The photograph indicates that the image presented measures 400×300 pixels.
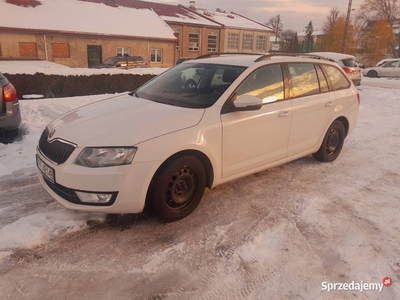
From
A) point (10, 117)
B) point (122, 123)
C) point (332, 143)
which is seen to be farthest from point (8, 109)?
point (332, 143)

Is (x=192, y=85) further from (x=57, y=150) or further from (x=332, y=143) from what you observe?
(x=332, y=143)

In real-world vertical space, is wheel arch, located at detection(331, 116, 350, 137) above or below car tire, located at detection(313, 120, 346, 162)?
above

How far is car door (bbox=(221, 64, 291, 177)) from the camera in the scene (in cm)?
359

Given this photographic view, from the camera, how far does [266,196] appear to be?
404 cm

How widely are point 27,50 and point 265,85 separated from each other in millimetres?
24342

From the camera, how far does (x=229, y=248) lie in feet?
9.77

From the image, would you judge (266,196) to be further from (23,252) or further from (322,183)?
(23,252)

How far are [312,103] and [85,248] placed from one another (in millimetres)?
3469

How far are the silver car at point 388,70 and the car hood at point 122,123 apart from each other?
24264 millimetres

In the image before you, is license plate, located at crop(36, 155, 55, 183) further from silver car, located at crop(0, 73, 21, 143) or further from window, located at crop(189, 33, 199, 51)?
window, located at crop(189, 33, 199, 51)

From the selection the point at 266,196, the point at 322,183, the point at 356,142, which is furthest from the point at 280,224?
the point at 356,142

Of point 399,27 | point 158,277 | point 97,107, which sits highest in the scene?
point 399,27

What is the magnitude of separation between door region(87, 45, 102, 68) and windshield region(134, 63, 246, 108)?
23961 mm

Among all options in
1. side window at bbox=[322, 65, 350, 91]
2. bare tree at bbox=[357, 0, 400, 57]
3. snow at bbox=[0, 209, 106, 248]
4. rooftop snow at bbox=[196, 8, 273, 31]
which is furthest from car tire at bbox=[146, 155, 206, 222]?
bare tree at bbox=[357, 0, 400, 57]
